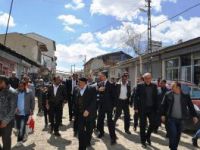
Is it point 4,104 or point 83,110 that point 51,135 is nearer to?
point 83,110

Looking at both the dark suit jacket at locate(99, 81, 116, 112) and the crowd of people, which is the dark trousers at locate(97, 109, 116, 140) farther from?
the dark suit jacket at locate(99, 81, 116, 112)

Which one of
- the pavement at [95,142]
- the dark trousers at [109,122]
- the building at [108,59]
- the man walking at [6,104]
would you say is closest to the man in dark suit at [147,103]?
the pavement at [95,142]

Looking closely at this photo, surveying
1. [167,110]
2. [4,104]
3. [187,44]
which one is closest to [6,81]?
[4,104]

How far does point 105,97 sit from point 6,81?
13.6 feet

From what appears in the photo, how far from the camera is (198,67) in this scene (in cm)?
2502

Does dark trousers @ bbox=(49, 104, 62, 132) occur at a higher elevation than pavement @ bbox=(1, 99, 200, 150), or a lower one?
higher

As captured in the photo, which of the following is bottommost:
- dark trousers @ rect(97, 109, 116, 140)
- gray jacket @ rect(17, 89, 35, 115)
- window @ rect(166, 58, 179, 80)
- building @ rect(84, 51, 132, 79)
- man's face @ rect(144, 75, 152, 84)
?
dark trousers @ rect(97, 109, 116, 140)

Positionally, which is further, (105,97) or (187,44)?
(187,44)

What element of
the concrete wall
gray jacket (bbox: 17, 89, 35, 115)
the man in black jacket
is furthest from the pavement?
the concrete wall

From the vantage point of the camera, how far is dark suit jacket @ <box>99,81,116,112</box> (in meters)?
11.3

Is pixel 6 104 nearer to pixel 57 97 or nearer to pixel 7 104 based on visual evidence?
pixel 7 104

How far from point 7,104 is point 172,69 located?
76.5 ft

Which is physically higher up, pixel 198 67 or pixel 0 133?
pixel 198 67

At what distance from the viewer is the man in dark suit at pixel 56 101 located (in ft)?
40.7
